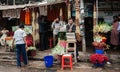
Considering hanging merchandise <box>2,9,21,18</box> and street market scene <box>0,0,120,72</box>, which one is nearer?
street market scene <box>0,0,120,72</box>

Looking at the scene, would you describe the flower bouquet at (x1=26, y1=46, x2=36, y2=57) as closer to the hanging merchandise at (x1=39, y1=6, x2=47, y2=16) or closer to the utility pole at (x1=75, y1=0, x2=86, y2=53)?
the utility pole at (x1=75, y1=0, x2=86, y2=53)

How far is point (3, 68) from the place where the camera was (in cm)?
1361

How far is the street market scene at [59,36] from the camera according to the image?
13.7 m

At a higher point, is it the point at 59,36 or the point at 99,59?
the point at 59,36

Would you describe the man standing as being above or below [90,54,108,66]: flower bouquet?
above

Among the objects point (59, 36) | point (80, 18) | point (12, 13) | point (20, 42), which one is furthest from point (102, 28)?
point (12, 13)

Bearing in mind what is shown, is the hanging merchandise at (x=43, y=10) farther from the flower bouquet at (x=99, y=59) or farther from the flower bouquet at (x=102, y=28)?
the flower bouquet at (x=99, y=59)

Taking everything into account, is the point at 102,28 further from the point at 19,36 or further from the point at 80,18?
the point at 19,36

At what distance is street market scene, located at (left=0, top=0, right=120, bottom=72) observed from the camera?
13656 millimetres

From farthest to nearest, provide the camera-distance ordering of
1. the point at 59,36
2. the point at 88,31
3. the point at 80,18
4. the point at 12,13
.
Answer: the point at 88,31
the point at 12,13
the point at 59,36
the point at 80,18

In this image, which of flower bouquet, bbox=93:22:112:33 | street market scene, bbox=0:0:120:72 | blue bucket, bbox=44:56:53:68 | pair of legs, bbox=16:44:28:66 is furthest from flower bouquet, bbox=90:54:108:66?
pair of legs, bbox=16:44:28:66

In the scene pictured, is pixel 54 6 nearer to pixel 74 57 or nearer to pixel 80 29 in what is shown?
pixel 80 29

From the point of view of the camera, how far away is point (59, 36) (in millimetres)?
16031

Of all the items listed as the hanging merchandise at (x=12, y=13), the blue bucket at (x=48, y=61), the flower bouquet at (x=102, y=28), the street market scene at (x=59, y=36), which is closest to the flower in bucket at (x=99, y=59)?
the street market scene at (x=59, y=36)
